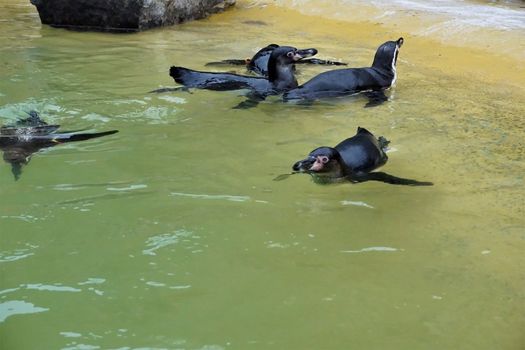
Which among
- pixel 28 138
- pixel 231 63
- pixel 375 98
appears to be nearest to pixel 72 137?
pixel 28 138

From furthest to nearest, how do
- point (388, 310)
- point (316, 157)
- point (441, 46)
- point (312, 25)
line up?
point (312, 25)
point (441, 46)
point (316, 157)
point (388, 310)

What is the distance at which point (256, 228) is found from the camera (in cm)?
303

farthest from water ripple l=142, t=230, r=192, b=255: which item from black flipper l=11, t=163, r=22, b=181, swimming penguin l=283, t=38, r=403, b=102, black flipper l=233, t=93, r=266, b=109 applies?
swimming penguin l=283, t=38, r=403, b=102

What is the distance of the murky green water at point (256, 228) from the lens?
2268mm

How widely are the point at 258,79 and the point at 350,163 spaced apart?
2.27 metres

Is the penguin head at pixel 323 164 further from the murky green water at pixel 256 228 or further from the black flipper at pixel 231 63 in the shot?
the black flipper at pixel 231 63

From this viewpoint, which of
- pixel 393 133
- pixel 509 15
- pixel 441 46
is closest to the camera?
pixel 393 133

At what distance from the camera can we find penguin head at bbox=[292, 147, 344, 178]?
11.8 ft

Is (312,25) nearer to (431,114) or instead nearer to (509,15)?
(509,15)

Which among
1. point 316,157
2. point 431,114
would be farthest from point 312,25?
point 316,157

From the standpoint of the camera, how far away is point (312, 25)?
917cm

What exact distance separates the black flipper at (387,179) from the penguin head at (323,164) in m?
0.12

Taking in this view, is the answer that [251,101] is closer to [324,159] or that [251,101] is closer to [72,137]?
[72,137]

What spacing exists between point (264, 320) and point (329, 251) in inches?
24.9
